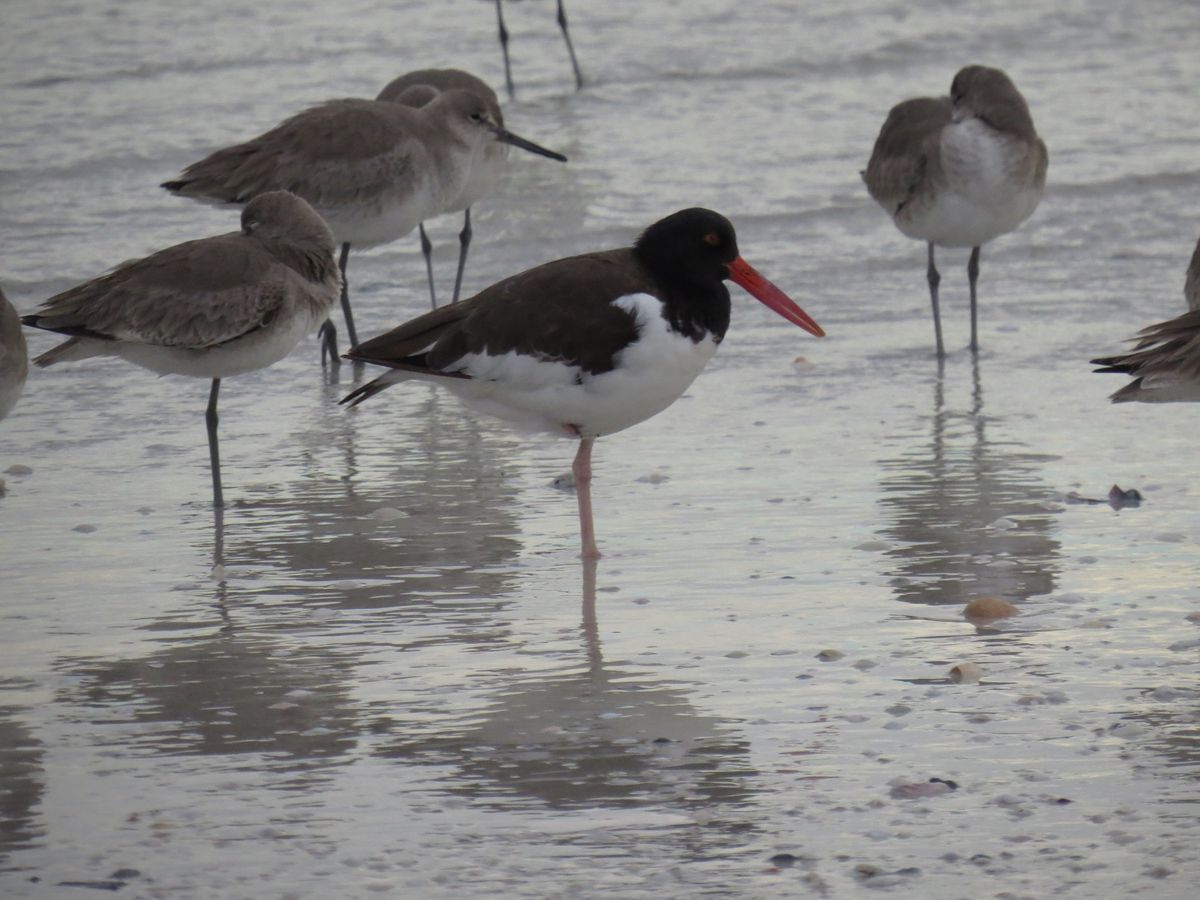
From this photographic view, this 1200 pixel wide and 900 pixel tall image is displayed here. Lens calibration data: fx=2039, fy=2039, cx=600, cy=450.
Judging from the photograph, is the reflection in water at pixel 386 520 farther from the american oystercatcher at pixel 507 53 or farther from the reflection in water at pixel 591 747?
the american oystercatcher at pixel 507 53

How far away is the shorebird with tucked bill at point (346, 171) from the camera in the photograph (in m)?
9.39

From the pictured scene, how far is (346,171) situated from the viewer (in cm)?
938

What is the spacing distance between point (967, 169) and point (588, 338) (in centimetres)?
371

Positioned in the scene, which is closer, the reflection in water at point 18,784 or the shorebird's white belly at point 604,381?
the reflection in water at point 18,784

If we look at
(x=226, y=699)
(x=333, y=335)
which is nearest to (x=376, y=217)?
(x=333, y=335)

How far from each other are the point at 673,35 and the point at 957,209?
10.4m

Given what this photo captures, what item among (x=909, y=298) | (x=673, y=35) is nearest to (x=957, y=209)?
(x=909, y=298)

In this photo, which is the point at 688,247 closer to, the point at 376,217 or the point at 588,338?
the point at 588,338

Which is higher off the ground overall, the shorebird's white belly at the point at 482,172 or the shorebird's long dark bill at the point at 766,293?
the shorebird's white belly at the point at 482,172

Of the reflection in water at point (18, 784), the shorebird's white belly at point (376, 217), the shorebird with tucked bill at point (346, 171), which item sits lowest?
the reflection in water at point (18, 784)

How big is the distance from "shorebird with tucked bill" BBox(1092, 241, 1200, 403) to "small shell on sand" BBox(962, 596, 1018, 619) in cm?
74

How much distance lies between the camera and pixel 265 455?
7.67 meters

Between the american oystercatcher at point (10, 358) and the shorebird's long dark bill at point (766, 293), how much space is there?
2280mm

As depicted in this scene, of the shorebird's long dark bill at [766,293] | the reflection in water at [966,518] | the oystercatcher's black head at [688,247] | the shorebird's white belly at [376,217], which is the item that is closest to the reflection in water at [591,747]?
the reflection in water at [966,518]
